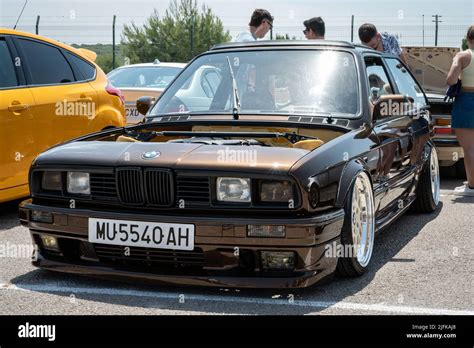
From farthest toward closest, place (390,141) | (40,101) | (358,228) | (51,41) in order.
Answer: (51,41) < (40,101) < (390,141) < (358,228)

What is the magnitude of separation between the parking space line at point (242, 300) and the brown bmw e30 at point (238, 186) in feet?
0.36

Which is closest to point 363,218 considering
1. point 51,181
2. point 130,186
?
point 130,186

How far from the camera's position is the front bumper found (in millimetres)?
4395

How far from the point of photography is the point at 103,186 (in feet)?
15.5

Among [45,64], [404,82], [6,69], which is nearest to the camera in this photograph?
[6,69]

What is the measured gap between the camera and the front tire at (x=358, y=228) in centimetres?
483

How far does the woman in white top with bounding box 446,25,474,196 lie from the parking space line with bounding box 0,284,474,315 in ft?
15.4

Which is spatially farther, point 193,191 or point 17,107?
point 17,107

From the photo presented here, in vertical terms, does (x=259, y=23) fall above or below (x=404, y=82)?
above

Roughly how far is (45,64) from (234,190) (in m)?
3.64

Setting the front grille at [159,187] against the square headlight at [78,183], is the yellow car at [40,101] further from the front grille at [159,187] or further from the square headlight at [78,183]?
the front grille at [159,187]

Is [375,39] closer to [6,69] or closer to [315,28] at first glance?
[315,28]

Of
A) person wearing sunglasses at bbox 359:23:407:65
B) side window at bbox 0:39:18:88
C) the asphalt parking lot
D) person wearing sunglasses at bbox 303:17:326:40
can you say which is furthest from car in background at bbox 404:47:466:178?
side window at bbox 0:39:18:88

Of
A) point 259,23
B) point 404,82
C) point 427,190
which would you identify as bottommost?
point 427,190
